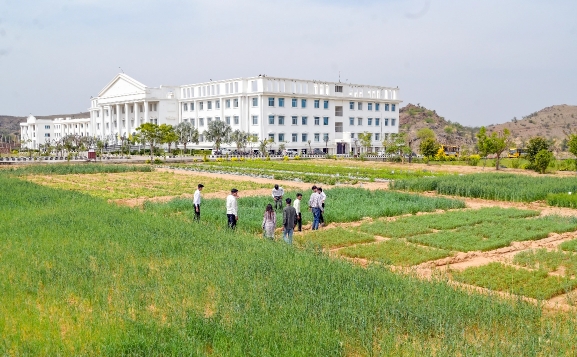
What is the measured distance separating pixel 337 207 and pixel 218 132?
48.5 metres

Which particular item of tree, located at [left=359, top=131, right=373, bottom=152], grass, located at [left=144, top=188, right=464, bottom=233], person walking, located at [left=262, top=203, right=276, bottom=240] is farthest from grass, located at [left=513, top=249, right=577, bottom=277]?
tree, located at [left=359, top=131, right=373, bottom=152]

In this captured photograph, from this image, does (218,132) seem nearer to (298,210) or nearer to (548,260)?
(298,210)

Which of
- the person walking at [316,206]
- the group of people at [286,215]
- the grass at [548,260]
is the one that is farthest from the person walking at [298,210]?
the grass at [548,260]

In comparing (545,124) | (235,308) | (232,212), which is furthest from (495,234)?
(545,124)

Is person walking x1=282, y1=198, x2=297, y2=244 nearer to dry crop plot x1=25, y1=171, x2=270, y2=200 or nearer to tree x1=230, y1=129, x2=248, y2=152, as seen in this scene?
dry crop plot x1=25, y1=171, x2=270, y2=200

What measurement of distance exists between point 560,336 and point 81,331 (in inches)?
254

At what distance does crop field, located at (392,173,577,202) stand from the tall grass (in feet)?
51.6

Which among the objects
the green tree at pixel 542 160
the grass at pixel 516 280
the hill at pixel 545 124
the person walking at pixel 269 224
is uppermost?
the hill at pixel 545 124

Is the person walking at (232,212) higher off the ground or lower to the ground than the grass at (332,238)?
higher

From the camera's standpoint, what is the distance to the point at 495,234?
15.8 meters

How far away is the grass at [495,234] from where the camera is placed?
47.3ft

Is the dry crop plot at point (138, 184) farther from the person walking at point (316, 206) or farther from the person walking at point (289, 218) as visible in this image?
the person walking at point (289, 218)

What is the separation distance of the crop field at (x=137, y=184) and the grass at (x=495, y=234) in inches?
616

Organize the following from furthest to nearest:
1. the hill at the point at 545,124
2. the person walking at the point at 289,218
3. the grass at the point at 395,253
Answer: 1. the hill at the point at 545,124
2. the person walking at the point at 289,218
3. the grass at the point at 395,253
